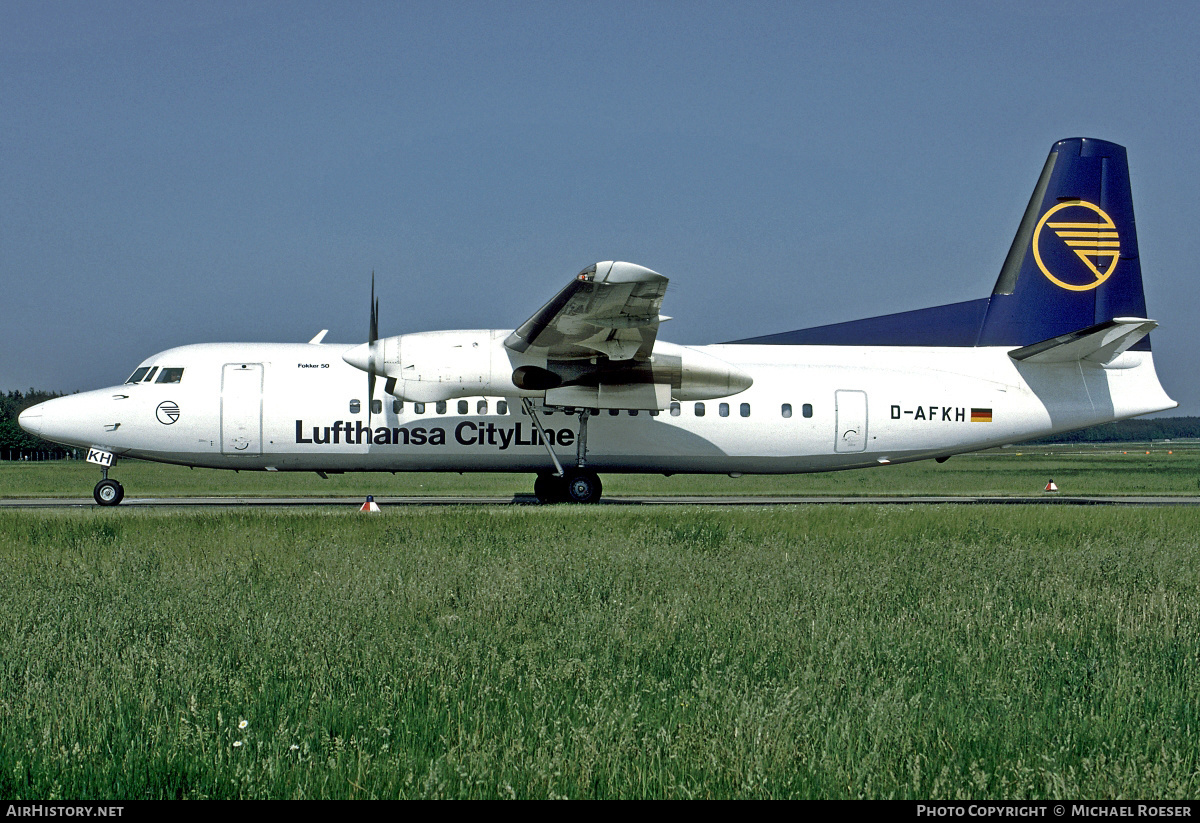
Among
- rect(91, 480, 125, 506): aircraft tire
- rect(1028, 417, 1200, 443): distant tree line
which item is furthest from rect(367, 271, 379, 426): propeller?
rect(1028, 417, 1200, 443): distant tree line

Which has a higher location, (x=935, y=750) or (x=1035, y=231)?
(x=1035, y=231)

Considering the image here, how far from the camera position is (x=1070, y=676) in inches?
189

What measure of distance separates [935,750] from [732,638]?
1.97m

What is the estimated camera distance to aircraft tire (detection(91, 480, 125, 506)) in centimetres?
1738

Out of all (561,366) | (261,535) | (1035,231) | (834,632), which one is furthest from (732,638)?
(1035,231)

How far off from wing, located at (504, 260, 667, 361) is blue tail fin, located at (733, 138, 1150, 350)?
15.9ft

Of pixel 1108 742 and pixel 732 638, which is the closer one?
pixel 1108 742

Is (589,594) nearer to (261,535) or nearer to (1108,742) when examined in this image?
(1108,742)

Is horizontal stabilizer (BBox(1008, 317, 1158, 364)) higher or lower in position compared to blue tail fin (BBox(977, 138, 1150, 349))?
lower

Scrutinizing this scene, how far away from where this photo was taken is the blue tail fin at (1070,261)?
1908 cm

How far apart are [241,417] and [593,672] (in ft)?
46.3

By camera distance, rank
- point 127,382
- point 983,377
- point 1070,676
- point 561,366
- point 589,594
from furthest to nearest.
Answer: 1. point 983,377
2. point 127,382
3. point 561,366
4. point 589,594
5. point 1070,676

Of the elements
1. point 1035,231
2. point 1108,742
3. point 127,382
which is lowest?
point 1108,742

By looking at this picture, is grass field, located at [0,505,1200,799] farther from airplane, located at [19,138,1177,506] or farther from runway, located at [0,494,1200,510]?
runway, located at [0,494,1200,510]
